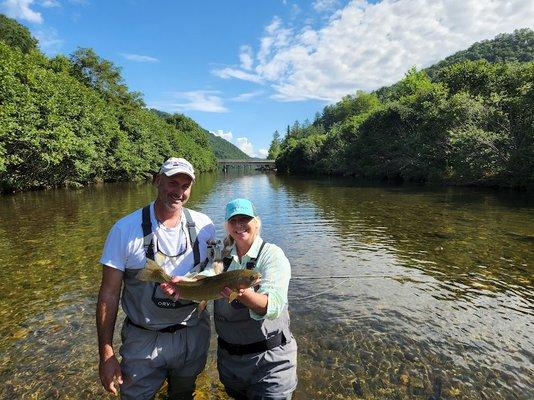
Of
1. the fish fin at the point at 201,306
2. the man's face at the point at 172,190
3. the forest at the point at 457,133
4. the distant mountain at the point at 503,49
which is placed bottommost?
the fish fin at the point at 201,306

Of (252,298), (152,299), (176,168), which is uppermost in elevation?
(176,168)

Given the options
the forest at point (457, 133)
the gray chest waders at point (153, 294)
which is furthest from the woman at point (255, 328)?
the forest at point (457, 133)

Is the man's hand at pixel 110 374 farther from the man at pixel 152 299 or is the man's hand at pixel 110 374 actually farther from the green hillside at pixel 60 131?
the green hillside at pixel 60 131

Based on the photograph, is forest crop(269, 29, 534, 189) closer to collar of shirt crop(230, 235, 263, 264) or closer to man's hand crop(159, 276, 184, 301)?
collar of shirt crop(230, 235, 263, 264)

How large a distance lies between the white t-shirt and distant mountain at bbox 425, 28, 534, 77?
167 meters

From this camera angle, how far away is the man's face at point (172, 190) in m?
3.53

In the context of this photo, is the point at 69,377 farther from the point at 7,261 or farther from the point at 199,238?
the point at 7,261

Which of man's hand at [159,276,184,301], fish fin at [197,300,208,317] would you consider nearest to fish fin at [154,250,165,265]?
man's hand at [159,276,184,301]

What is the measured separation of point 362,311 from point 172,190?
6.63 meters

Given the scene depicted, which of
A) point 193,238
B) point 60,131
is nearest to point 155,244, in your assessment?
point 193,238

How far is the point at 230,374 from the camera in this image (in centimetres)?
369

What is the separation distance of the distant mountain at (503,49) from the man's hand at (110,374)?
16748 centimetres

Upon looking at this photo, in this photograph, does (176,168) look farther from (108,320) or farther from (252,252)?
(108,320)

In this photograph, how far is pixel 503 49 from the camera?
162 meters
